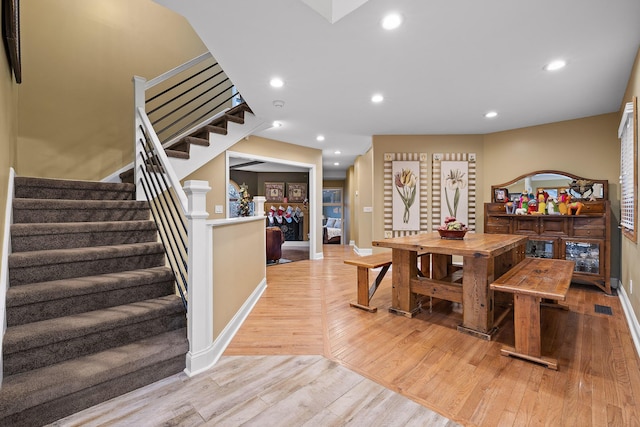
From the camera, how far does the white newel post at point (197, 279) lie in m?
1.80

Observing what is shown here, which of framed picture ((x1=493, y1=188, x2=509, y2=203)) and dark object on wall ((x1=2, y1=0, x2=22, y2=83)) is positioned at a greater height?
dark object on wall ((x1=2, y1=0, x2=22, y2=83))

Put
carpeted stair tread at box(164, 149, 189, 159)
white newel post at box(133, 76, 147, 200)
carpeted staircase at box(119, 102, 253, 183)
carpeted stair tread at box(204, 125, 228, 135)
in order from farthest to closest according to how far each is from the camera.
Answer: carpeted stair tread at box(204, 125, 228, 135) → carpeted staircase at box(119, 102, 253, 183) → carpeted stair tread at box(164, 149, 189, 159) → white newel post at box(133, 76, 147, 200)

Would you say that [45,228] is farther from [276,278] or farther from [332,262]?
[332,262]

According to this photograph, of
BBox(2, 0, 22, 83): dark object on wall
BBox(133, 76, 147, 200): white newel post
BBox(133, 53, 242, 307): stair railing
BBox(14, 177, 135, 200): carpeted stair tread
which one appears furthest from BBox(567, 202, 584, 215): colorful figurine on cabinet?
BBox(2, 0, 22, 83): dark object on wall

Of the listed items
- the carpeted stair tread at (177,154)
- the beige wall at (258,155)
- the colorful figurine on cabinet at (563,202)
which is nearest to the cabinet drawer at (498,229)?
the colorful figurine on cabinet at (563,202)

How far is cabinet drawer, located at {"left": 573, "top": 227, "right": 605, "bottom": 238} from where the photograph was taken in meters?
3.61

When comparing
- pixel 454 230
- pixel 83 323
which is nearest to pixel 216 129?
pixel 83 323

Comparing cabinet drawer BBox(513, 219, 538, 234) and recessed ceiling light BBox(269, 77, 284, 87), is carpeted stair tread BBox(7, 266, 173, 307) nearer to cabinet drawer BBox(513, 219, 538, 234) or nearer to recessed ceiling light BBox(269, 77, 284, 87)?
recessed ceiling light BBox(269, 77, 284, 87)

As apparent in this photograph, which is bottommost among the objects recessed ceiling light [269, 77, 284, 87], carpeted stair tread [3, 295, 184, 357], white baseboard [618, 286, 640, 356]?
white baseboard [618, 286, 640, 356]

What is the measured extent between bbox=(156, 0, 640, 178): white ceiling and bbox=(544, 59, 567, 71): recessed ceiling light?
5 centimetres

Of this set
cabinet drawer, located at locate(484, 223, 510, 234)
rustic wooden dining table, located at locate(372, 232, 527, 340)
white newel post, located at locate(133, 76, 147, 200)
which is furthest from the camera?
cabinet drawer, located at locate(484, 223, 510, 234)

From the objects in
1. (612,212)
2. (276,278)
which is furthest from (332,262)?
(612,212)

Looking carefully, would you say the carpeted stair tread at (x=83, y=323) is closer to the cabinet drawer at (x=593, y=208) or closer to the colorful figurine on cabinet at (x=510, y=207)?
the colorful figurine on cabinet at (x=510, y=207)

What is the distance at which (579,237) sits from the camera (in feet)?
12.2
